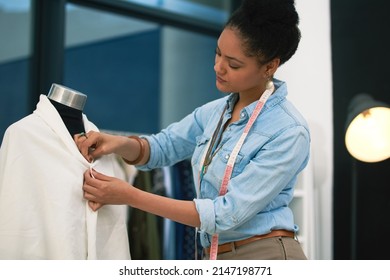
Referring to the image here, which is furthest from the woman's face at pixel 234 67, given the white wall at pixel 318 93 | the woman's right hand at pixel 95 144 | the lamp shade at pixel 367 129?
the lamp shade at pixel 367 129

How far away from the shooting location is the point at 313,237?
303 centimetres

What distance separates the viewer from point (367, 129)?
115 inches

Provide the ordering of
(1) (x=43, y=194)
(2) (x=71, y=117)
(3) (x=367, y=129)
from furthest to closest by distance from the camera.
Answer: (3) (x=367, y=129) → (2) (x=71, y=117) → (1) (x=43, y=194)

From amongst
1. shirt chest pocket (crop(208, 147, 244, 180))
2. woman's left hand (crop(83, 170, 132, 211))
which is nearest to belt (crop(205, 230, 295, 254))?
shirt chest pocket (crop(208, 147, 244, 180))

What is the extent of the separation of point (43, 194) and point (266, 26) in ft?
2.30

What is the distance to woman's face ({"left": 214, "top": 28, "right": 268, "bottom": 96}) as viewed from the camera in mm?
1605

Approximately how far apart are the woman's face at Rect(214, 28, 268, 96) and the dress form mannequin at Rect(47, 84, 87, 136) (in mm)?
372

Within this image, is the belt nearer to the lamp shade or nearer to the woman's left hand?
the woman's left hand

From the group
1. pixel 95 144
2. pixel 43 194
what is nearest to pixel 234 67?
pixel 95 144

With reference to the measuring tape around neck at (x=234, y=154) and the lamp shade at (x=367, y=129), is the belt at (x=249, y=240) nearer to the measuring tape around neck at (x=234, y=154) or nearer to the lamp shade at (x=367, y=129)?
the measuring tape around neck at (x=234, y=154)

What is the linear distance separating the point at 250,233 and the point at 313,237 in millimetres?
1471

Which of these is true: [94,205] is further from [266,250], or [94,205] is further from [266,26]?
[266,26]

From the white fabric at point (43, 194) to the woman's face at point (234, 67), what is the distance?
1.41 ft

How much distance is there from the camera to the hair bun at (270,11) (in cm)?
157
